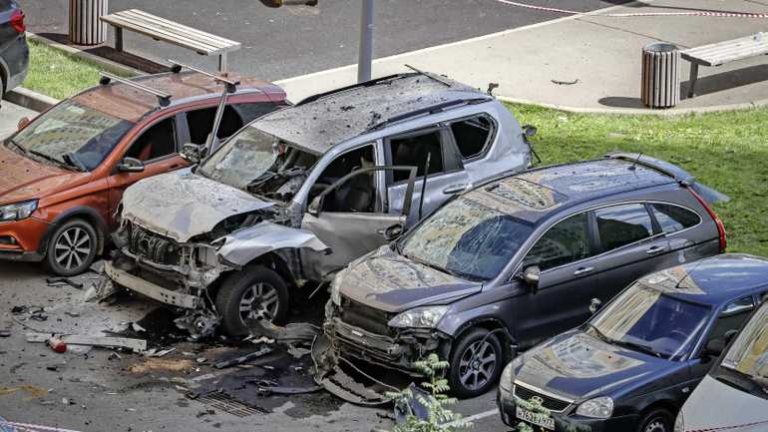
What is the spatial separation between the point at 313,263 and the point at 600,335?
10.6 feet

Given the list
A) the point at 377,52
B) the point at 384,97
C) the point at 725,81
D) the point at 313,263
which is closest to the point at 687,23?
the point at 725,81

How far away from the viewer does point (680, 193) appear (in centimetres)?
1373

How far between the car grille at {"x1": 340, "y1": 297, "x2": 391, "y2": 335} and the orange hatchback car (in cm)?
356

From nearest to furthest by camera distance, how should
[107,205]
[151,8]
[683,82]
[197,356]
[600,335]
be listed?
[600,335] < [197,356] < [107,205] < [683,82] < [151,8]

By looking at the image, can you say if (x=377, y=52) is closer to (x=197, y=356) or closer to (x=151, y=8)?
(x=151, y=8)

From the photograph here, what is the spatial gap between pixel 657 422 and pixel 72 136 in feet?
24.5

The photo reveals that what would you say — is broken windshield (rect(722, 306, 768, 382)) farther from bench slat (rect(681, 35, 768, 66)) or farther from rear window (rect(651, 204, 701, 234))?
bench slat (rect(681, 35, 768, 66))

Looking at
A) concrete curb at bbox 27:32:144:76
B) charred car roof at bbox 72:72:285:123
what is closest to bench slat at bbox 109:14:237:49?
concrete curb at bbox 27:32:144:76

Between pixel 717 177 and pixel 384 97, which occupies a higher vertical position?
pixel 384 97

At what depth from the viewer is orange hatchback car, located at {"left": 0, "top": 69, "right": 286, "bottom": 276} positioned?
1479 cm

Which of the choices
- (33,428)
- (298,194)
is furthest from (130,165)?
(33,428)

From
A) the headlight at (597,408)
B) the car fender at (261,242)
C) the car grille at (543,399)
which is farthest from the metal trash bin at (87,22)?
the headlight at (597,408)

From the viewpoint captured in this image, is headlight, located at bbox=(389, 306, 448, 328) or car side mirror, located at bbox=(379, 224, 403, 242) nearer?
headlight, located at bbox=(389, 306, 448, 328)

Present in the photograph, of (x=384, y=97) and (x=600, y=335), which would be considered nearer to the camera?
(x=600, y=335)
